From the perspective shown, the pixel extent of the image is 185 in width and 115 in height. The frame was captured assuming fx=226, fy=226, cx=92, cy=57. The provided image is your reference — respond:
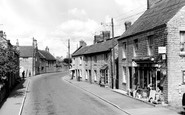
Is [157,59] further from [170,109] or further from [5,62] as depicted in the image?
[5,62]

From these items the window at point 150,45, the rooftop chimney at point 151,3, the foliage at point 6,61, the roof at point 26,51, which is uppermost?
the rooftop chimney at point 151,3

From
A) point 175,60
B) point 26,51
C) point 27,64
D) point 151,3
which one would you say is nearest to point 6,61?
point 175,60

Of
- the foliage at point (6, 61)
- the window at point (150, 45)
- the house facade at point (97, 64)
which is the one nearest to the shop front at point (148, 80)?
the window at point (150, 45)

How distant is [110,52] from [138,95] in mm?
10956

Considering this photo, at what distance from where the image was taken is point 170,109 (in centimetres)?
1664

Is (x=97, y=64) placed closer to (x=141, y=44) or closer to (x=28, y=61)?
(x=141, y=44)

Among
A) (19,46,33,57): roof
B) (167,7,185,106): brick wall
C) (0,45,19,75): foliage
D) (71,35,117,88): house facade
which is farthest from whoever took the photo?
(19,46,33,57): roof

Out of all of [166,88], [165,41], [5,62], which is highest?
[165,41]

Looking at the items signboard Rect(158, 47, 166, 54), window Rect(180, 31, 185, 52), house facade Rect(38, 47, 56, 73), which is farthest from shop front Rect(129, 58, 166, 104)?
house facade Rect(38, 47, 56, 73)

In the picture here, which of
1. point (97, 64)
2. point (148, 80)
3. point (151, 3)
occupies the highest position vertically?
point (151, 3)

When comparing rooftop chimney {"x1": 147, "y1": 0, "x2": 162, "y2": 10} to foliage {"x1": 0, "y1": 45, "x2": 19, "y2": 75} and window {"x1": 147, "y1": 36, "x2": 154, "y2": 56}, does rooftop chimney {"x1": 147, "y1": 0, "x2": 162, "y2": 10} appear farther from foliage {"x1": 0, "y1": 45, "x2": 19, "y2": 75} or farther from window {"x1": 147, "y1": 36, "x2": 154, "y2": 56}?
foliage {"x1": 0, "y1": 45, "x2": 19, "y2": 75}

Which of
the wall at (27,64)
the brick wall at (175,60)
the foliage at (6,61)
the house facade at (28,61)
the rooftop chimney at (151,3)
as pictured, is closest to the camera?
the brick wall at (175,60)

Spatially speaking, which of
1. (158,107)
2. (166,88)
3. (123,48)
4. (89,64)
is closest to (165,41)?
(166,88)

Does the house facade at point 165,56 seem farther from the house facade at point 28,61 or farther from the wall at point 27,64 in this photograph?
the wall at point 27,64
